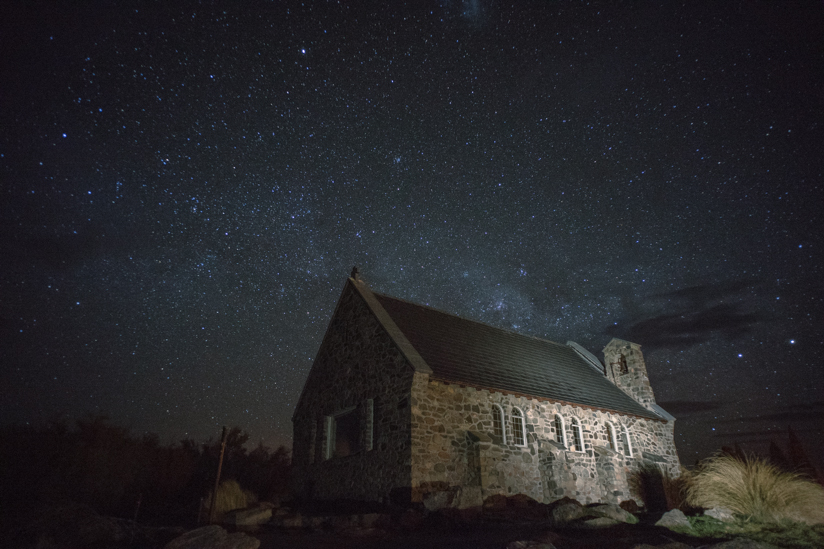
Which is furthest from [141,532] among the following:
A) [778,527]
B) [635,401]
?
[635,401]

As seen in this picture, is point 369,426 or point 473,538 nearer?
point 473,538

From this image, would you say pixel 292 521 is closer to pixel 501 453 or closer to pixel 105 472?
pixel 501 453

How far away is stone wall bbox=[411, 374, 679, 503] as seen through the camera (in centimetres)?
1441

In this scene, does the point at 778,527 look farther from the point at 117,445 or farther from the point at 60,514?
the point at 117,445

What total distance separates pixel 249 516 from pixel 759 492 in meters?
14.0

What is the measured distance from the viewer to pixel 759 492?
10891 mm

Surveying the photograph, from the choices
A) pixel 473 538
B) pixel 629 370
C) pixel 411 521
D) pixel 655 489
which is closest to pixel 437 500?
pixel 411 521

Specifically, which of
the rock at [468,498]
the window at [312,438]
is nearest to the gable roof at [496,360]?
the rock at [468,498]

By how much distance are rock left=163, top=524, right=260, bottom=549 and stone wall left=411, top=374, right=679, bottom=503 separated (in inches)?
255

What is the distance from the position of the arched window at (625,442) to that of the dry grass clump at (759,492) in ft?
30.6

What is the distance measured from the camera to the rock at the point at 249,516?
12.3 metres

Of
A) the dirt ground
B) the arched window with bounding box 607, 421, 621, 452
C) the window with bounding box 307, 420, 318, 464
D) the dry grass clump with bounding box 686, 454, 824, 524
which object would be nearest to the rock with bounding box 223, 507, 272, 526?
the dirt ground

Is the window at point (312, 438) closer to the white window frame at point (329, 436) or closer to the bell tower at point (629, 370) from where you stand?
the white window frame at point (329, 436)

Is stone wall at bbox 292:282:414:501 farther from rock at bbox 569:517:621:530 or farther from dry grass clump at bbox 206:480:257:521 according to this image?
rock at bbox 569:517:621:530
